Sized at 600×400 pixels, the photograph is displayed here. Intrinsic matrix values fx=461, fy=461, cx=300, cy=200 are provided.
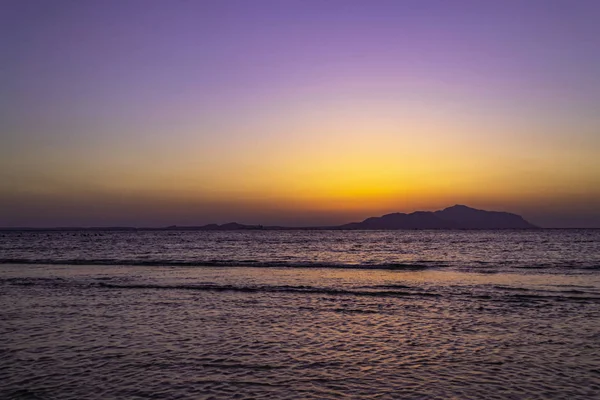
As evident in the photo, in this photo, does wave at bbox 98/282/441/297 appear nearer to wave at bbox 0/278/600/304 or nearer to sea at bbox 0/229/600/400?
wave at bbox 0/278/600/304

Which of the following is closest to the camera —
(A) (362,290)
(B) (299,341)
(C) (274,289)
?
(B) (299,341)

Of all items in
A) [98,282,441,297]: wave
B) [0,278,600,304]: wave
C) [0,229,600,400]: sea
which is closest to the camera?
[0,229,600,400]: sea

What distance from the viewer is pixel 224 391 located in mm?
10281

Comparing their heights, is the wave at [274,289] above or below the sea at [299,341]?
below

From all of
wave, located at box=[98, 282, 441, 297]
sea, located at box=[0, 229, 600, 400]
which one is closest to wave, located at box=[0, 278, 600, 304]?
wave, located at box=[98, 282, 441, 297]

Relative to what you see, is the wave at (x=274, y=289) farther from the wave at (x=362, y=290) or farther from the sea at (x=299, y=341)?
the sea at (x=299, y=341)

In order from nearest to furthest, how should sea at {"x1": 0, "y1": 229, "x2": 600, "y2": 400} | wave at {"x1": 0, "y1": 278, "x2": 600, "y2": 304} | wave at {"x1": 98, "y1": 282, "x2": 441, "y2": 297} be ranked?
sea at {"x1": 0, "y1": 229, "x2": 600, "y2": 400} < wave at {"x1": 0, "y1": 278, "x2": 600, "y2": 304} < wave at {"x1": 98, "y1": 282, "x2": 441, "y2": 297}

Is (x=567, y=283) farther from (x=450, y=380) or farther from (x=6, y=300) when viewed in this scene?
(x=6, y=300)

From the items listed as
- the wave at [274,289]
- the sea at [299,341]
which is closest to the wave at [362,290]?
the wave at [274,289]

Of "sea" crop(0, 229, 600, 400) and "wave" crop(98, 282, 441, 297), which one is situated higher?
"sea" crop(0, 229, 600, 400)

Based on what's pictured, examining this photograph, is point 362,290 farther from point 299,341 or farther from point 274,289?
point 299,341

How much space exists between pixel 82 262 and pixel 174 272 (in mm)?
17169

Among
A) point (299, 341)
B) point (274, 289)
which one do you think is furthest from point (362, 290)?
point (299, 341)

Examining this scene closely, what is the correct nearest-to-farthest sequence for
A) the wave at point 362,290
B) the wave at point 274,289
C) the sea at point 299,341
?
the sea at point 299,341, the wave at point 362,290, the wave at point 274,289
